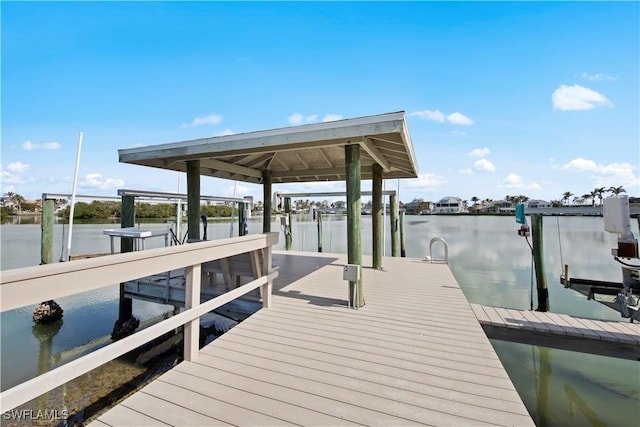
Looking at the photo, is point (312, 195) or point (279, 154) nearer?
point (279, 154)

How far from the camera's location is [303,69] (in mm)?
7660

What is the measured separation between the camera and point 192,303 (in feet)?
8.04

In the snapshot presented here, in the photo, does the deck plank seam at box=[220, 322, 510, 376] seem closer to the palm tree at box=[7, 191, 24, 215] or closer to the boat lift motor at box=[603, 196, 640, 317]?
the boat lift motor at box=[603, 196, 640, 317]

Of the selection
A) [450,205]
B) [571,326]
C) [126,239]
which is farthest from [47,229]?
[450,205]

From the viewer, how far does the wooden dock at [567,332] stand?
365 centimetres

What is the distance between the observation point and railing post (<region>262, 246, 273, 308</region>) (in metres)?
3.76

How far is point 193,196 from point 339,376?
4688 millimetres

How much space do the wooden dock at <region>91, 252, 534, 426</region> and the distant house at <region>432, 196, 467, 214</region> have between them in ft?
300

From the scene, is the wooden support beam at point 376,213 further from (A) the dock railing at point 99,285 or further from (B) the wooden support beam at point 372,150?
(A) the dock railing at point 99,285

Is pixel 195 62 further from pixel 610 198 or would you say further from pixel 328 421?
pixel 610 198

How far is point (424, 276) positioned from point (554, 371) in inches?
100

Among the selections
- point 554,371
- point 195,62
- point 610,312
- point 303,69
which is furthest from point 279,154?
point 610,312

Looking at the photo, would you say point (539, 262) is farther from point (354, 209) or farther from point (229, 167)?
point (229, 167)

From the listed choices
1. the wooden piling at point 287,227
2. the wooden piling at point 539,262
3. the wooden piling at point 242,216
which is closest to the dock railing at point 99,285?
the wooden piling at point 539,262
